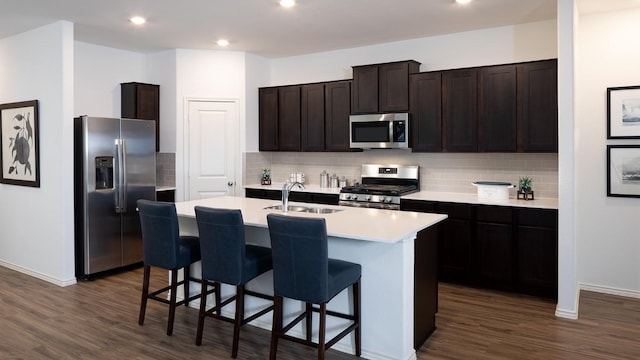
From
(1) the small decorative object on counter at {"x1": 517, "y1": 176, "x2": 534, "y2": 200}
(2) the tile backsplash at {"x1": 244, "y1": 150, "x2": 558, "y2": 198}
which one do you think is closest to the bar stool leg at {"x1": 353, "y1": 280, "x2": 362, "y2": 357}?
(1) the small decorative object on counter at {"x1": 517, "y1": 176, "x2": 534, "y2": 200}

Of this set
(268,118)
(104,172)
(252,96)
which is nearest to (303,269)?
(104,172)

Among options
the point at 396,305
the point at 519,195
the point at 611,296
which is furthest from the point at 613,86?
the point at 396,305

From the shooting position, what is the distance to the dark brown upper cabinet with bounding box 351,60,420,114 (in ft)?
17.0

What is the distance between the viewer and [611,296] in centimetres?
438

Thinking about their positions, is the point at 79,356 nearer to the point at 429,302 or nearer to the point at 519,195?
the point at 429,302

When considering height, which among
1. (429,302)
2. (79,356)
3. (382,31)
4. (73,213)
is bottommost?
(79,356)

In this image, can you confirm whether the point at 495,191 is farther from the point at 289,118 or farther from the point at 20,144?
the point at 20,144

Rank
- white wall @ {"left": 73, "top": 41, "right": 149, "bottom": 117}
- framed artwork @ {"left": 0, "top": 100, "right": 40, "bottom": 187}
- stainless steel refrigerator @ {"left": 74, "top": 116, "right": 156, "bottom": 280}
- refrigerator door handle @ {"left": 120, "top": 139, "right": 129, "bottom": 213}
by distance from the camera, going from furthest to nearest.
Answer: white wall @ {"left": 73, "top": 41, "right": 149, "bottom": 117}
refrigerator door handle @ {"left": 120, "top": 139, "right": 129, "bottom": 213}
framed artwork @ {"left": 0, "top": 100, "right": 40, "bottom": 187}
stainless steel refrigerator @ {"left": 74, "top": 116, "right": 156, "bottom": 280}

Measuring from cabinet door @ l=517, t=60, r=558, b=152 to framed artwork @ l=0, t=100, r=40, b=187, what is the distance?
16.4 ft

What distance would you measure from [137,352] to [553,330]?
3060mm

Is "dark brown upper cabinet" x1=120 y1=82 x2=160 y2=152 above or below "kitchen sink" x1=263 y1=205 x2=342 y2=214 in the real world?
above

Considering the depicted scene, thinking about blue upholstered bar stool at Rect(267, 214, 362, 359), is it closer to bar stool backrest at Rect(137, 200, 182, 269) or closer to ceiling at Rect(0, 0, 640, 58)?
bar stool backrest at Rect(137, 200, 182, 269)

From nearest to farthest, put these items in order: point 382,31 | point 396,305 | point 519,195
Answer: point 396,305 < point 519,195 < point 382,31

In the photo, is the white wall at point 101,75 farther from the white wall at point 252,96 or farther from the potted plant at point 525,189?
the potted plant at point 525,189
